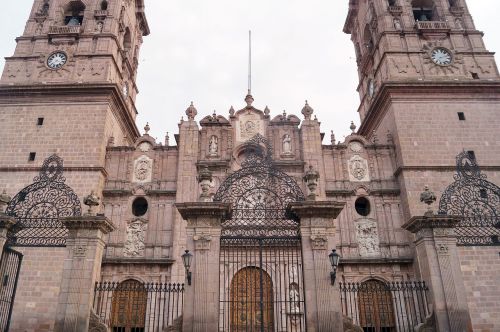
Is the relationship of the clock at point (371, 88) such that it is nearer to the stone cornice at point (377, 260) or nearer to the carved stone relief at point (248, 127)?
the carved stone relief at point (248, 127)

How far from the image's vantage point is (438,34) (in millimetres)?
26344

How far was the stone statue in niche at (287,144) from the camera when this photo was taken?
79.3 ft

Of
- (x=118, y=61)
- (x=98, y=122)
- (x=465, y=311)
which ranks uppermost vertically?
(x=118, y=61)

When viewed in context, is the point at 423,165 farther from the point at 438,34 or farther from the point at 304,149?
the point at 438,34

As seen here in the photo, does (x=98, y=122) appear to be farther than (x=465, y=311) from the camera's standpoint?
Yes

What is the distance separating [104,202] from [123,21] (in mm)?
13629

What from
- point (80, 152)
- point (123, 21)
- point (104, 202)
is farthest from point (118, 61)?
point (104, 202)

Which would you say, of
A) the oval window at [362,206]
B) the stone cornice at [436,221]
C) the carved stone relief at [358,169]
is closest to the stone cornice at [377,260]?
the oval window at [362,206]

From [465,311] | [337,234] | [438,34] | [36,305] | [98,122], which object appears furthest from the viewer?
[438,34]

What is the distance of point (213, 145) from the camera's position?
24.3m

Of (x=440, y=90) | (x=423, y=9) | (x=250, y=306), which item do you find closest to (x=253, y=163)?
(x=250, y=306)

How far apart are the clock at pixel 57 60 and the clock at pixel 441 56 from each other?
22233 millimetres

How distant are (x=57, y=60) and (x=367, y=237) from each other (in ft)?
67.9

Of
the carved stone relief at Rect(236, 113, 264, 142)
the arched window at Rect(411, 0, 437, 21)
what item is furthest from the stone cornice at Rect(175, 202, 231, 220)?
the arched window at Rect(411, 0, 437, 21)
